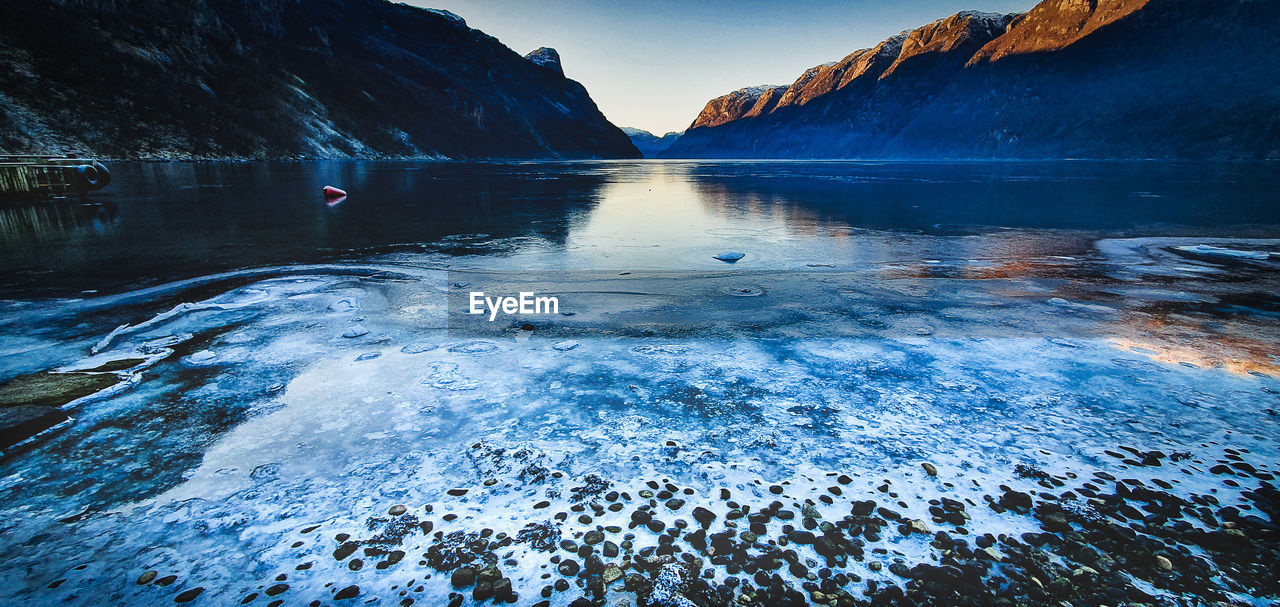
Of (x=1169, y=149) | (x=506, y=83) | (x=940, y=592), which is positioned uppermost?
(x=506, y=83)

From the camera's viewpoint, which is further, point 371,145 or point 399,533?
point 371,145

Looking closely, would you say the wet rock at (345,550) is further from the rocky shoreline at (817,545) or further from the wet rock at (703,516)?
the wet rock at (703,516)

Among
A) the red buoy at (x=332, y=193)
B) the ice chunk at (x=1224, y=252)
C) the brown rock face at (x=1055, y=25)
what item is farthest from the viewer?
the brown rock face at (x=1055, y=25)

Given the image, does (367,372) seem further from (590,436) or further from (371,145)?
(371,145)

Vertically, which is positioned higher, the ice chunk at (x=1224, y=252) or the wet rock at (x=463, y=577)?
the ice chunk at (x=1224, y=252)

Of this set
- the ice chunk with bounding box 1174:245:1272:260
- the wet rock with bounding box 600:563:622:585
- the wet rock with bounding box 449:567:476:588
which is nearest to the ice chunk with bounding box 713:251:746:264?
the wet rock with bounding box 600:563:622:585

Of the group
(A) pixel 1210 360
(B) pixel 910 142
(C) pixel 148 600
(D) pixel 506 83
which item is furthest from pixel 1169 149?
(D) pixel 506 83

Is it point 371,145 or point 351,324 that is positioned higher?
point 371,145

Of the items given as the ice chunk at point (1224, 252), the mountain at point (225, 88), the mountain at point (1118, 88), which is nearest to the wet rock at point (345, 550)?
the ice chunk at point (1224, 252)
